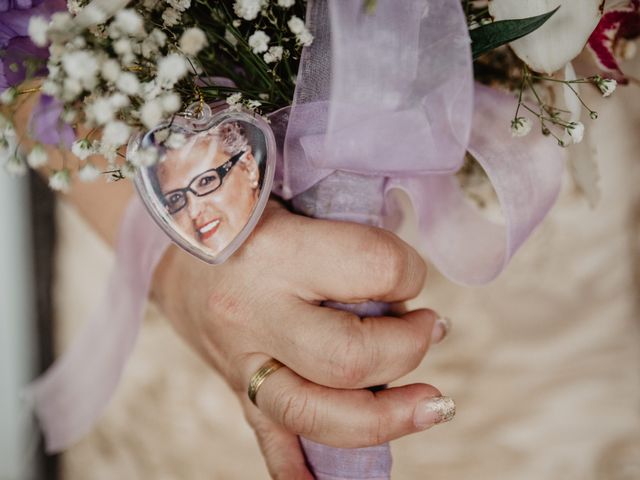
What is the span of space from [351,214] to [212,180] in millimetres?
159

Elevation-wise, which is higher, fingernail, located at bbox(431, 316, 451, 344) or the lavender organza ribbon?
the lavender organza ribbon

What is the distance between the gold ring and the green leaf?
1.09 feet

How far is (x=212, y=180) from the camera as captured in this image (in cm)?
52

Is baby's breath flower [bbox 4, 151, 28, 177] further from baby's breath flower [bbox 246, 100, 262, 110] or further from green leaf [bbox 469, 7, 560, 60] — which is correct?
green leaf [bbox 469, 7, 560, 60]

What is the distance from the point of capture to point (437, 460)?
103 centimetres

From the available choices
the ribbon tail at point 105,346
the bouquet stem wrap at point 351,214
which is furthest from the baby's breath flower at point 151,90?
the ribbon tail at point 105,346

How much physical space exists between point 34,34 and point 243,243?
0.82 feet

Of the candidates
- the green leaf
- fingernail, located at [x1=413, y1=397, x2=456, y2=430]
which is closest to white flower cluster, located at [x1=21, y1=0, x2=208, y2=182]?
the green leaf

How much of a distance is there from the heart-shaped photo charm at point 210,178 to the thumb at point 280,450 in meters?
0.24

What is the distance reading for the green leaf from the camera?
0.47m

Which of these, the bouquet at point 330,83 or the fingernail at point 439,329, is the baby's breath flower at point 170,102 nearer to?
the bouquet at point 330,83

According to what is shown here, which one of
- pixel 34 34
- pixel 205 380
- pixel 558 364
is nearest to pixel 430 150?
pixel 34 34

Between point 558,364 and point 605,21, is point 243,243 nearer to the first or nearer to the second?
point 605,21

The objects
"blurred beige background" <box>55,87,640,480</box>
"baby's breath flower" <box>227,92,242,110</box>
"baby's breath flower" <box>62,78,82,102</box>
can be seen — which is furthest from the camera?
"blurred beige background" <box>55,87,640,480</box>
